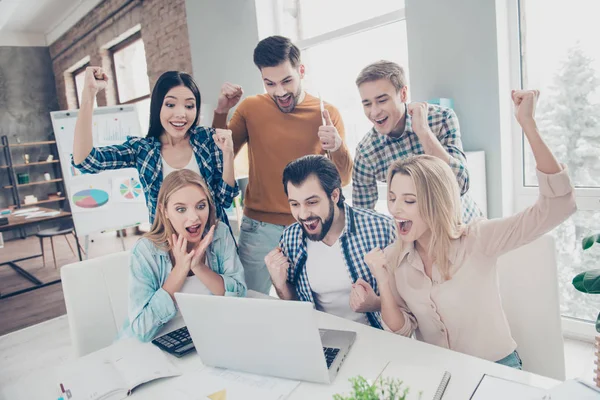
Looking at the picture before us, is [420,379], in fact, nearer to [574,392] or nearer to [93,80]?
[574,392]

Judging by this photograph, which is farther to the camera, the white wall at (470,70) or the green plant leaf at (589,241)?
the white wall at (470,70)

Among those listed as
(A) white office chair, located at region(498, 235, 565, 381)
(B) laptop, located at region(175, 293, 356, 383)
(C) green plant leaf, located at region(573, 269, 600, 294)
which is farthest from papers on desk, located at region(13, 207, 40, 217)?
(C) green plant leaf, located at region(573, 269, 600, 294)

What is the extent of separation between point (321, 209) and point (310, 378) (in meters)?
0.58

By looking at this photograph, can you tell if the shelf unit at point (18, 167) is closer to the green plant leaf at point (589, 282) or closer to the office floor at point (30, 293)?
the office floor at point (30, 293)

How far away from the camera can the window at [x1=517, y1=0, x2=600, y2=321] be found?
2.39m

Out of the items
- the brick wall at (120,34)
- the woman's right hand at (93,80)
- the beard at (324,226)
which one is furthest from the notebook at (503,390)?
the brick wall at (120,34)

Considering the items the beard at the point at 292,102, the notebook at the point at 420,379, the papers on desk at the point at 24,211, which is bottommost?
the notebook at the point at 420,379

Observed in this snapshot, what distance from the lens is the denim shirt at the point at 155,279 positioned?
1.38 meters

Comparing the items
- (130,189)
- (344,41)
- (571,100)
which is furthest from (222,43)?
(571,100)

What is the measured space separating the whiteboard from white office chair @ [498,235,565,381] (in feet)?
9.57

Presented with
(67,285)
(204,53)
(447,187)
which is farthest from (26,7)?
(447,187)

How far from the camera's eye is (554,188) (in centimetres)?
109

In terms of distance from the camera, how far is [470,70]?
103 inches

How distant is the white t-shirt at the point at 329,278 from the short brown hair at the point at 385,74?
573 millimetres
